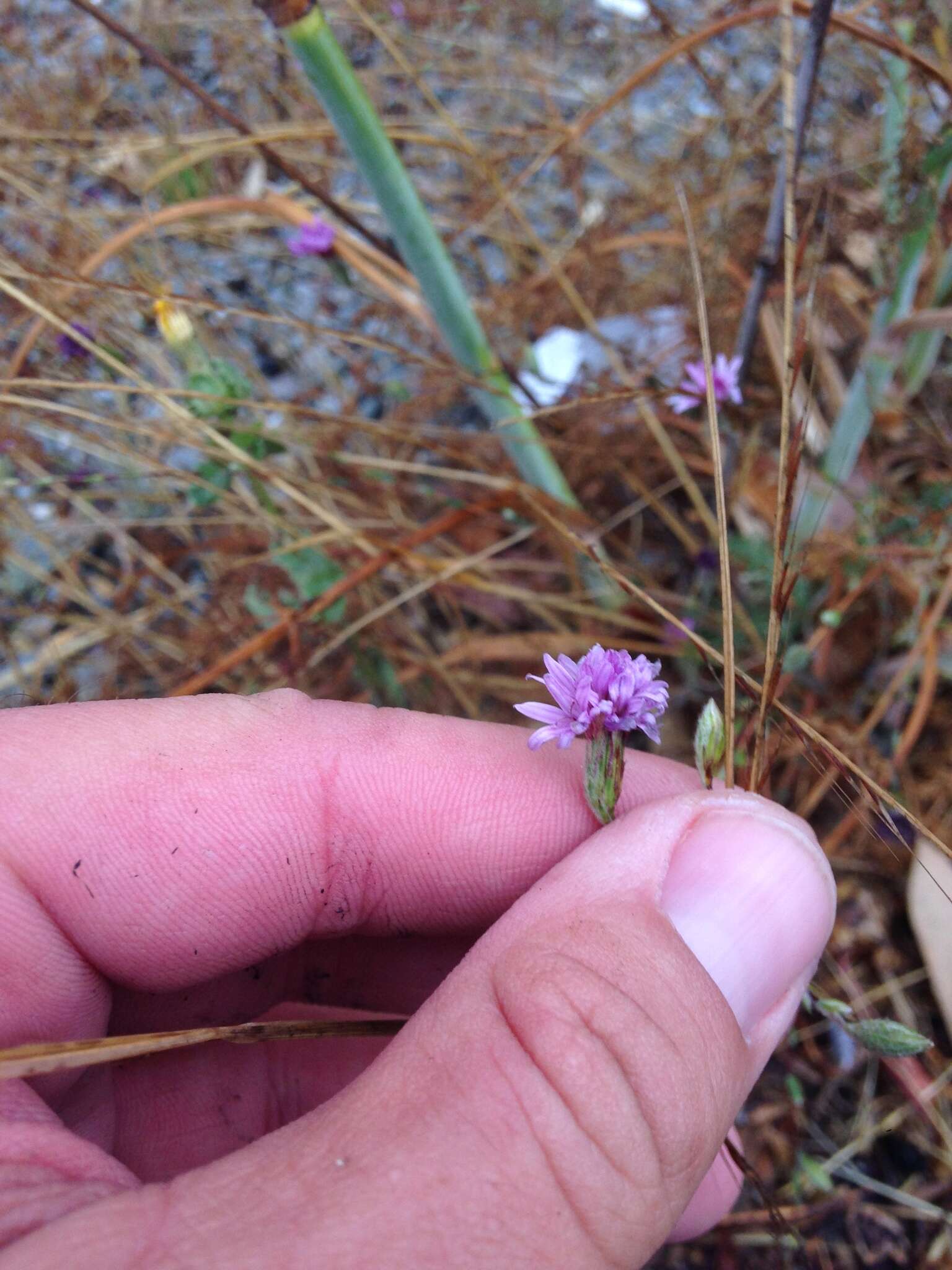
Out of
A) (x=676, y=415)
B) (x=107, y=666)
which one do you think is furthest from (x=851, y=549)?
(x=107, y=666)

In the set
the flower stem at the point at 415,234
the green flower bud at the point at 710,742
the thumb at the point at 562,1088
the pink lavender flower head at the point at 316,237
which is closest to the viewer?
the thumb at the point at 562,1088

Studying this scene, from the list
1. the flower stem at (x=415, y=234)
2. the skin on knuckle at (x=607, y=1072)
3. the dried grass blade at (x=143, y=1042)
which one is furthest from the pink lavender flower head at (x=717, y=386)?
the dried grass blade at (x=143, y=1042)

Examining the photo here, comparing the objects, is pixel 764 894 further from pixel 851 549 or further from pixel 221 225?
pixel 221 225

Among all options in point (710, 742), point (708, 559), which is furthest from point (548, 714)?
point (708, 559)

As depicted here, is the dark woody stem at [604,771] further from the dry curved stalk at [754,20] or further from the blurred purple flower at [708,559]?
the dry curved stalk at [754,20]

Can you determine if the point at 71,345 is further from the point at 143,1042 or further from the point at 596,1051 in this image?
the point at 596,1051

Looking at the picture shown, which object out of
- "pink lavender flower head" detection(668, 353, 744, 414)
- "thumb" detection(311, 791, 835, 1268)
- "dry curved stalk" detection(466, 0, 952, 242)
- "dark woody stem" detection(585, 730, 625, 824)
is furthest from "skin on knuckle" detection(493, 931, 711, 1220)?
"dry curved stalk" detection(466, 0, 952, 242)
